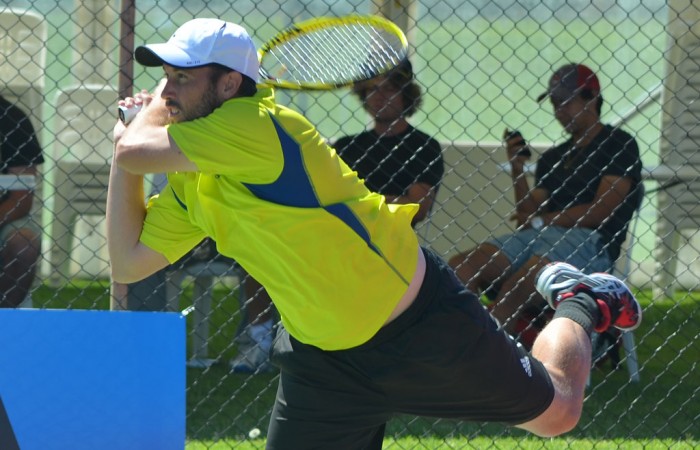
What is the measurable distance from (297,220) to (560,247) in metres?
2.92

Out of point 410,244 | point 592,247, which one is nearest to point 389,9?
point 592,247

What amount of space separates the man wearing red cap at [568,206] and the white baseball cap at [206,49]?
8.66 ft

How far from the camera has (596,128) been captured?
222 inches

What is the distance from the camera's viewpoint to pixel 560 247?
550 centimetres

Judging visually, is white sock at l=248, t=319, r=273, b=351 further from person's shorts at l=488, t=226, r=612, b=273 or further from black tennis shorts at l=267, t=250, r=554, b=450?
black tennis shorts at l=267, t=250, r=554, b=450

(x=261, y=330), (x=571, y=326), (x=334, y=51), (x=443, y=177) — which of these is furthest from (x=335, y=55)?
(x=443, y=177)

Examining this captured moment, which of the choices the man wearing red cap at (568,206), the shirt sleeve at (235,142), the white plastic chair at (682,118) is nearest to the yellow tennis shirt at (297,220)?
the shirt sleeve at (235,142)

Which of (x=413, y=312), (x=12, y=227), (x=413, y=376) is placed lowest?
(x=12, y=227)

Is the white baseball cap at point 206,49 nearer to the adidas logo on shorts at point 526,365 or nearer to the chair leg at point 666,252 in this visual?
the adidas logo on shorts at point 526,365

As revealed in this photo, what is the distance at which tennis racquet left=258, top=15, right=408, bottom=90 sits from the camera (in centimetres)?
360

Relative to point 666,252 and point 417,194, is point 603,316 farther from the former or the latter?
point 666,252

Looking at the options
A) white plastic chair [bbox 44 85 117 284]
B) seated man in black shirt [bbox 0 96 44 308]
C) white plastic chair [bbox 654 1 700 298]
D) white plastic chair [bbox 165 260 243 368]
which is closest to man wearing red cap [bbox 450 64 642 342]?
white plastic chair [bbox 165 260 243 368]

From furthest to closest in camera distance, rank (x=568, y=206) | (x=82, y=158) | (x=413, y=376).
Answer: (x=82, y=158), (x=568, y=206), (x=413, y=376)

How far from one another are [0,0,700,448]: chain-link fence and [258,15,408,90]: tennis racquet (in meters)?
0.88
